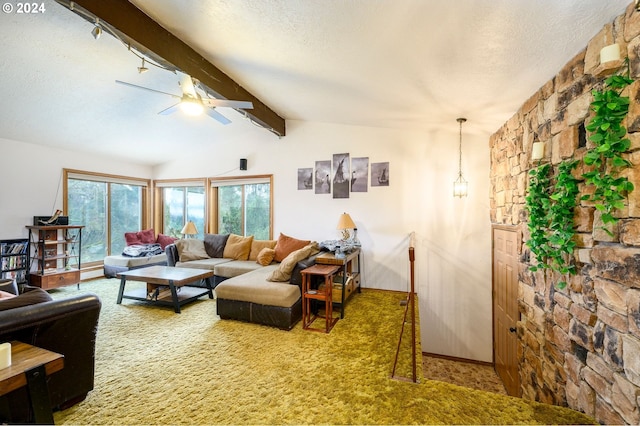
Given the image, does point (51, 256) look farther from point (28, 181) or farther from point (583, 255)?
point (583, 255)

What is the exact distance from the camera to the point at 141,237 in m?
6.00

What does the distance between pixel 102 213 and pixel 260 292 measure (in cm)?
480

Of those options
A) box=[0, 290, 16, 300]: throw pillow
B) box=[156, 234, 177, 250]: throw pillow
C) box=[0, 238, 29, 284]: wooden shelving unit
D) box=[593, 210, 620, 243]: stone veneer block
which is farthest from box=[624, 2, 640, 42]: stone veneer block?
box=[0, 238, 29, 284]: wooden shelving unit

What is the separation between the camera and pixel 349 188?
475 cm

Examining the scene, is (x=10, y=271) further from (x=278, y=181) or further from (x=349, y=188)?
(x=349, y=188)

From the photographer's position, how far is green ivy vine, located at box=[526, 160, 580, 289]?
6.09 ft

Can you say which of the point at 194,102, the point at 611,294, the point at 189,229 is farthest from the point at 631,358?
the point at 189,229

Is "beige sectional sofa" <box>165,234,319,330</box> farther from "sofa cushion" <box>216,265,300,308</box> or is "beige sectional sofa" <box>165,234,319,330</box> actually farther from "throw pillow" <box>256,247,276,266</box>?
"throw pillow" <box>256,247,276,266</box>

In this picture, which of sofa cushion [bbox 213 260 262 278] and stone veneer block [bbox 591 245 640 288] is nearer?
stone veneer block [bbox 591 245 640 288]

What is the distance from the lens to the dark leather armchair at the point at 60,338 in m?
1.56

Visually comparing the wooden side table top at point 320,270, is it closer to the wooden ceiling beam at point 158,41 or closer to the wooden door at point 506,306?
the wooden door at point 506,306

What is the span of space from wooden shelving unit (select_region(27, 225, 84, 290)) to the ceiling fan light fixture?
3627mm

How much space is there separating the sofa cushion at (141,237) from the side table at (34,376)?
5.02 metres

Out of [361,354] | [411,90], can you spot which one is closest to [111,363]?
[361,354]
